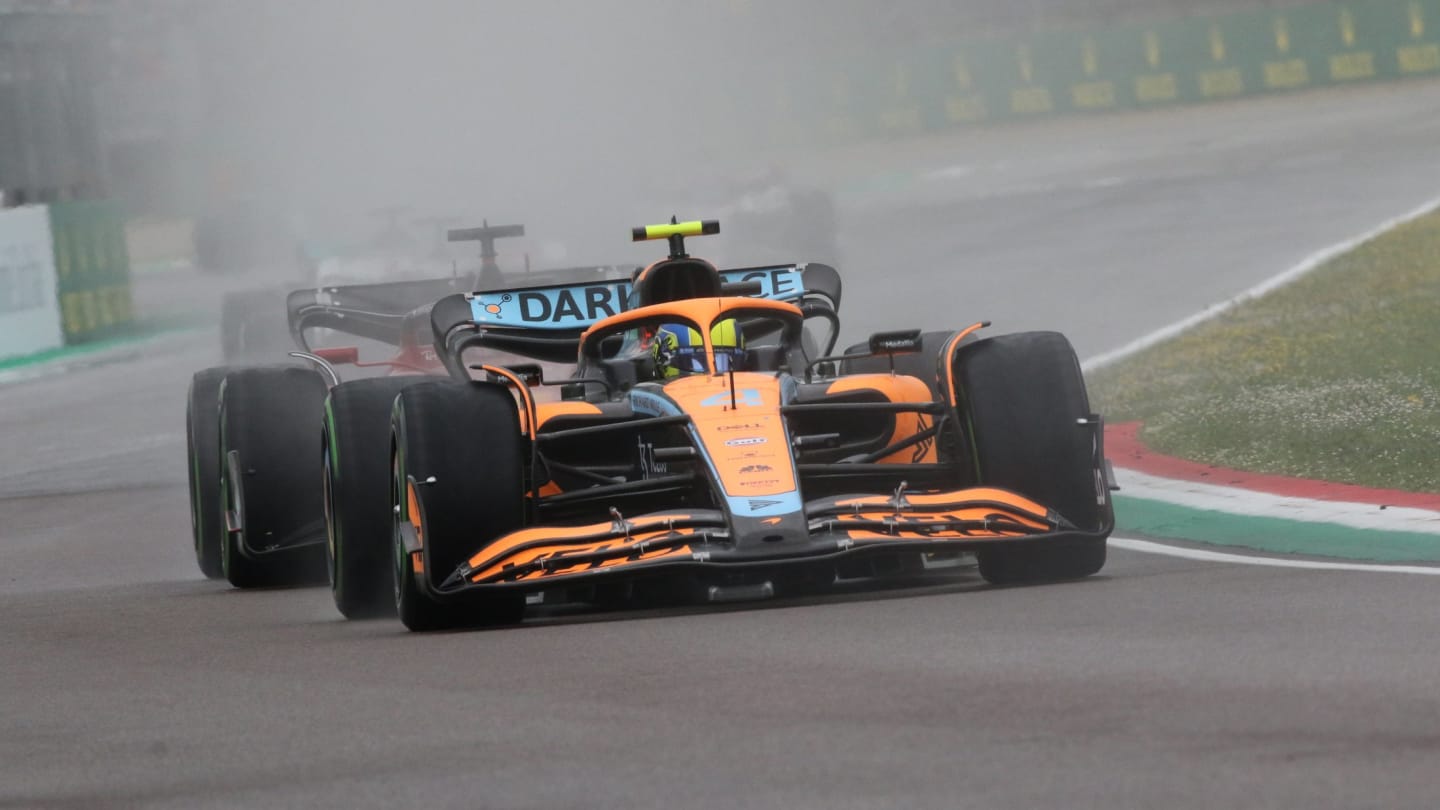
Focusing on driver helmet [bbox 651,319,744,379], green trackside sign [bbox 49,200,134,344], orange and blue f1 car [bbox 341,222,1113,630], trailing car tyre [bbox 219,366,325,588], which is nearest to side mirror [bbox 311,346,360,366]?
trailing car tyre [bbox 219,366,325,588]

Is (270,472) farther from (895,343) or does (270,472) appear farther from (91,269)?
(91,269)

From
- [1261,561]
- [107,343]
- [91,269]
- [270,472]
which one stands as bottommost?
[107,343]

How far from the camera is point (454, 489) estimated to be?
8.36 m

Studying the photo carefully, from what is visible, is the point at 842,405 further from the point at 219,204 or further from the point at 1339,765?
the point at 219,204

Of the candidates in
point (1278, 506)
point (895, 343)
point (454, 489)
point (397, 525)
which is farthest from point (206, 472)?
point (1278, 506)

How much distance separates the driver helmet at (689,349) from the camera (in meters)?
9.83

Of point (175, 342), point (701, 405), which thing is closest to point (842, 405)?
point (701, 405)

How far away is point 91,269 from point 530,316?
2022 cm

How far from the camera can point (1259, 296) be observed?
21109 mm

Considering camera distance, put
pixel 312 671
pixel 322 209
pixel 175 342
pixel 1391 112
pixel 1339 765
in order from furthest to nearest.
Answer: pixel 322 209 < pixel 1391 112 < pixel 175 342 < pixel 312 671 < pixel 1339 765

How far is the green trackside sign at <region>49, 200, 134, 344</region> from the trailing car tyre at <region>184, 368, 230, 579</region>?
17139mm

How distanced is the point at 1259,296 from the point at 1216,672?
15.2 m

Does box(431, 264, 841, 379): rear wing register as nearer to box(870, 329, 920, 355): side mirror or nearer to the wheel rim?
box(870, 329, 920, 355): side mirror

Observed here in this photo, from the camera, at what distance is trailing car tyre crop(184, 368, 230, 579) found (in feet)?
37.8
